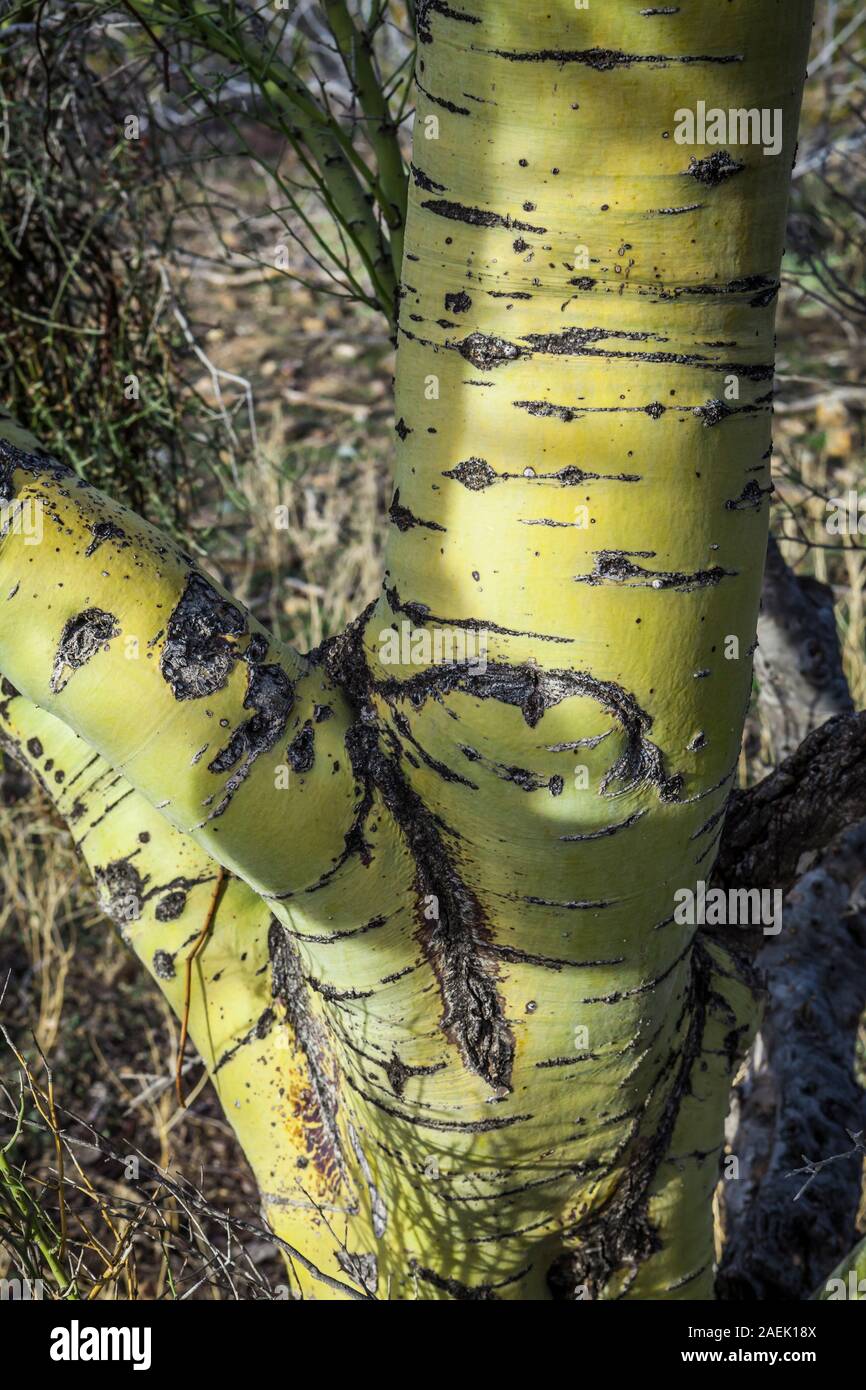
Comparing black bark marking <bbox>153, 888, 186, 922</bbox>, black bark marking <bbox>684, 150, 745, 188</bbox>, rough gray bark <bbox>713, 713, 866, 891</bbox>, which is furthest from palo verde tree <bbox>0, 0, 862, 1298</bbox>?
rough gray bark <bbox>713, 713, 866, 891</bbox>

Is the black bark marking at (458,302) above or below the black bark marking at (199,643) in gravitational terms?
above

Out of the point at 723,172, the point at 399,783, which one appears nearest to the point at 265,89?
the point at 723,172

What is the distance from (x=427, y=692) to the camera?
1.06 metres

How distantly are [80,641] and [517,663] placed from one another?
38cm

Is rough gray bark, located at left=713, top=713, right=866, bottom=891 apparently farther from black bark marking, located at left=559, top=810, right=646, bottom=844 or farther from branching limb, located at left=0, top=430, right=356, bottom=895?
branching limb, located at left=0, top=430, right=356, bottom=895

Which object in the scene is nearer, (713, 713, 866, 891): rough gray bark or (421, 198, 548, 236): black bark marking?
(421, 198, 548, 236): black bark marking

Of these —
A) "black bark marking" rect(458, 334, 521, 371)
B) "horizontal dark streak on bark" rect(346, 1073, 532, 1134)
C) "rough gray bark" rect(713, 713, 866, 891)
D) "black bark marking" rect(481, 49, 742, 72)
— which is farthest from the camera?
"rough gray bark" rect(713, 713, 866, 891)

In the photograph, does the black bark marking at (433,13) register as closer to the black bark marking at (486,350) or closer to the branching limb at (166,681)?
the black bark marking at (486,350)

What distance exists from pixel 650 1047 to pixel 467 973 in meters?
0.23

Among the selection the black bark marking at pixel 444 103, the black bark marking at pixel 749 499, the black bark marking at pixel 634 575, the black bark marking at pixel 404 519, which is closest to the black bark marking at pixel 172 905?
the black bark marking at pixel 404 519

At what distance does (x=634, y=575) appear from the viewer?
3.24ft

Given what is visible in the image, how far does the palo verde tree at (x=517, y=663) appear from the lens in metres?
0.89

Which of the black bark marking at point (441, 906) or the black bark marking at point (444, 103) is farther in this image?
the black bark marking at point (441, 906)

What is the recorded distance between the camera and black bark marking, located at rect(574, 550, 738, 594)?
98cm
